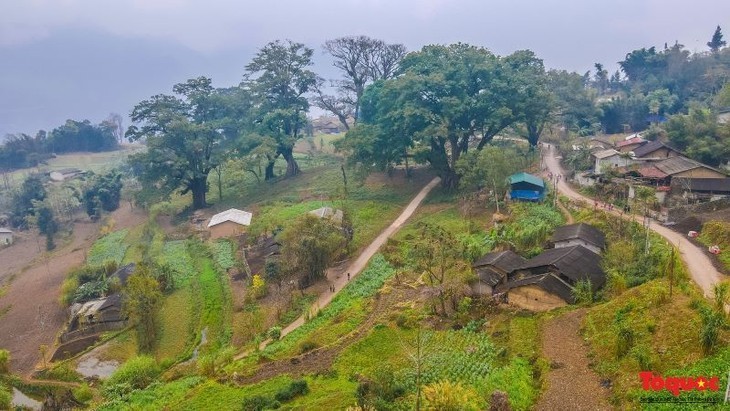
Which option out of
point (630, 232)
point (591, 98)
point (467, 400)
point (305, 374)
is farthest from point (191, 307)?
point (591, 98)

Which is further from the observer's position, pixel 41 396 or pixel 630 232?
pixel 630 232

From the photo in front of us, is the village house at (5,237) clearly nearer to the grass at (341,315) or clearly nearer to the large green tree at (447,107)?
the large green tree at (447,107)

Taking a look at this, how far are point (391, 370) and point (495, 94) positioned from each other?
36587mm

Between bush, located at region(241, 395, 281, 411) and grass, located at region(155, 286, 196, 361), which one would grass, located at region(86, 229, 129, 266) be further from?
bush, located at region(241, 395, 281, 411)

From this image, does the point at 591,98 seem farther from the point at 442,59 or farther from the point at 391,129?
the point at 391,129

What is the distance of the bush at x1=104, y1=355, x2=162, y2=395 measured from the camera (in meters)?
26.6

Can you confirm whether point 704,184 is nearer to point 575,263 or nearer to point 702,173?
point 702,173

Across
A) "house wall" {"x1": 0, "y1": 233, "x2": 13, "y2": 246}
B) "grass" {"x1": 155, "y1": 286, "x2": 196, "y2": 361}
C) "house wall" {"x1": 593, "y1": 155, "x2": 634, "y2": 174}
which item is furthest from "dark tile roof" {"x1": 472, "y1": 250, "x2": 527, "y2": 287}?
"house wall" {"x1": 0, "y1": 233, "x2": 13, "y2": 246}

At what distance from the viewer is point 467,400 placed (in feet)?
60.6

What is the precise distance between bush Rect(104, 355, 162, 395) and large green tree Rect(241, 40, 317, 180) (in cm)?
4057

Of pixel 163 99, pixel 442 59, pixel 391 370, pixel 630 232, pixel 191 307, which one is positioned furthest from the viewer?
pixel 163 99

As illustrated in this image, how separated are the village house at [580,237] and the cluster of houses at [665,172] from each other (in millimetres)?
9330

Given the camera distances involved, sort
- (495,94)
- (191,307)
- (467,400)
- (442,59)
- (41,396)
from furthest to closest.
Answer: (442,59) → (495,94) → (191,307) → (41,396) → (467,400)

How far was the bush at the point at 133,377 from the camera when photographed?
26.6 meters
